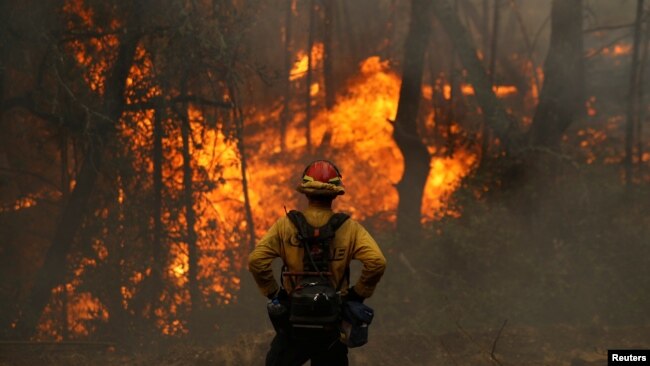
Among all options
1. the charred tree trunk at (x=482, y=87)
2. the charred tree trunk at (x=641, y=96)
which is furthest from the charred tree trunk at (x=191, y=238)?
the charred tree trunk at (x=641, y=96)

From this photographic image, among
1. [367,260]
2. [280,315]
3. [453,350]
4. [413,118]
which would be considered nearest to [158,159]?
[413,118]

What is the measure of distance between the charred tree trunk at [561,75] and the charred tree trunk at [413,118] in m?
2.98

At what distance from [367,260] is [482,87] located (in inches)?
376

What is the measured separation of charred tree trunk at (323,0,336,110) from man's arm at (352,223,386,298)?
1418 cm

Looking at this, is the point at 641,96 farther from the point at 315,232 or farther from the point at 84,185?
the point at 315,232

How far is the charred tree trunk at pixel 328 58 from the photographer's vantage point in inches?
685

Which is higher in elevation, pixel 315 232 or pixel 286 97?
pixel 286 97

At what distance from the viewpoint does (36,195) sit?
12672 mm

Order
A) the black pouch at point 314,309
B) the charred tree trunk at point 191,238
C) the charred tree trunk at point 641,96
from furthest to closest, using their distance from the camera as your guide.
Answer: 1. the charred tree trunk at point 641,96
2. the charred tree trunk at point 191,238
3. the black pouch at point 314,309

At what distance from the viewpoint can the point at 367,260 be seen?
12.8ft

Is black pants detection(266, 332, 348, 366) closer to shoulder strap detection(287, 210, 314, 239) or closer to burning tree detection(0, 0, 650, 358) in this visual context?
shoulder strap detection(287, 210, 314, 239)

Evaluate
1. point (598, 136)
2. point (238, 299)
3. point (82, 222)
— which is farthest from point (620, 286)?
point (82, 222)

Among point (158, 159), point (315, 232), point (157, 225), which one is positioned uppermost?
point (158, 159)

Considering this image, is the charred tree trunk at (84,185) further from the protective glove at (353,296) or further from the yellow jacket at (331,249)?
the protective glove at (353,296)
